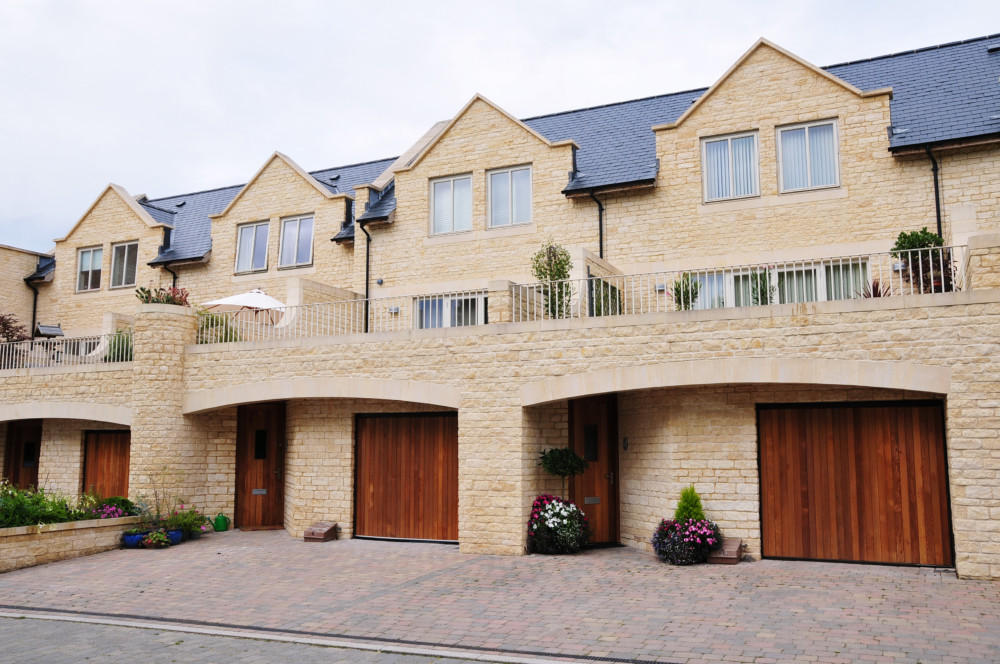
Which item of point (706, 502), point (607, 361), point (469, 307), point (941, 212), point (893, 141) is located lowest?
point (706, 502)

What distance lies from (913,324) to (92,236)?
22.5 metres

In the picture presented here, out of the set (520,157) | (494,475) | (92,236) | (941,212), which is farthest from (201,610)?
(92,236)

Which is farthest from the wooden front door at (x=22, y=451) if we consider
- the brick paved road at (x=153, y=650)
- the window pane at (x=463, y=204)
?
the brick paved road at (x=153, y=650)

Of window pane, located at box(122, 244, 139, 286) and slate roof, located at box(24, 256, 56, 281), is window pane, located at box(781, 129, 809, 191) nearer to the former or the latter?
window pane, located at box(122, 244, 139, 286)

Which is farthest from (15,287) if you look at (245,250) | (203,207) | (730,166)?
(730,166)

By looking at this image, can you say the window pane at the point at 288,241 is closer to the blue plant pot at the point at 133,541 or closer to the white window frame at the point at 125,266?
the white window frame at the point at 125,266

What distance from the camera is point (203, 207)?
84.1 feet

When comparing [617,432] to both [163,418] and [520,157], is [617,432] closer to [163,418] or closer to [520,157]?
[520,157]

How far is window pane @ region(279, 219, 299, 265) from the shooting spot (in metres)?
21.7

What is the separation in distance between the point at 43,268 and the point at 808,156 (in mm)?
22667

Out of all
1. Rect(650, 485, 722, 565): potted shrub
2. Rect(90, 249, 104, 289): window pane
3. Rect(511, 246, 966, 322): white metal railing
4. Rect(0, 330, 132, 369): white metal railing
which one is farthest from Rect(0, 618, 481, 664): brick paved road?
Rect(90, 249, 104, 289): window pane

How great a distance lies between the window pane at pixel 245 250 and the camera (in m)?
22.1

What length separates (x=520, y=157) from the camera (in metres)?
18.5

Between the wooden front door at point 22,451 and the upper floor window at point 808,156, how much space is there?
18.7m
